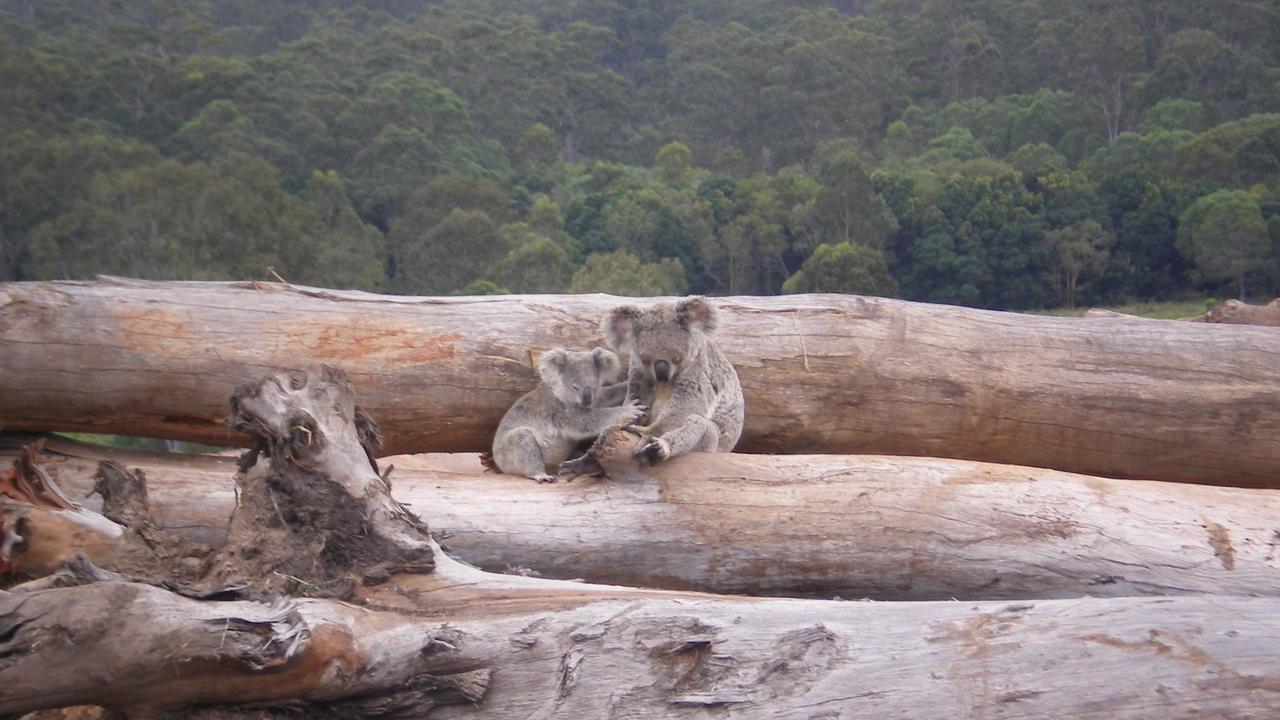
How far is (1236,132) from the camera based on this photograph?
11.7 metres

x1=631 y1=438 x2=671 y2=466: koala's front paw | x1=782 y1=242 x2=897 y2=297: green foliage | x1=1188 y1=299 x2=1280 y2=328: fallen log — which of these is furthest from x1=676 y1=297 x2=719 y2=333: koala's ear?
x1=782 y1=242 x2=897 y2=297: green foliage

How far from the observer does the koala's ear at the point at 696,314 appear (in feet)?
17.8

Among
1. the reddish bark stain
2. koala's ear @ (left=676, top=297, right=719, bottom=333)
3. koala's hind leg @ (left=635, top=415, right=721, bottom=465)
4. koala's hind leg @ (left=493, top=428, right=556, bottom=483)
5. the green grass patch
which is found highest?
koala's ear @ (left=676, top=297, right=719, bottom=333)

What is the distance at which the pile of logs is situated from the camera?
10.7 feet

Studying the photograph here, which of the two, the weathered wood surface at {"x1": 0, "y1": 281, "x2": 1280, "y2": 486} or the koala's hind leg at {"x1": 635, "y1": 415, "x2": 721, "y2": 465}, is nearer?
the koala's hind leg at {"x1": 635, "y1": 415, "x2": 721, "y2": 465}

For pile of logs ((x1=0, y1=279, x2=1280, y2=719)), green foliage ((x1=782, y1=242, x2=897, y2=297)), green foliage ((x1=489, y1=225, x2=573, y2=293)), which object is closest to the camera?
pile of logs ((x1=0, y1=279, x2=1280, y2=719))

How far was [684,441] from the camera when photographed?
5.12 m

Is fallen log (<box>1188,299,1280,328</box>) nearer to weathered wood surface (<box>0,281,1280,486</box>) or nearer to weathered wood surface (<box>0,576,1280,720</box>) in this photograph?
weathered wood surface (<box>0,281,1280,486</box>)

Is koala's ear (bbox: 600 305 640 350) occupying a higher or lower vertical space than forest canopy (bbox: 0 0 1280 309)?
lower

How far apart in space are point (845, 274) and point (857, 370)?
415 cm

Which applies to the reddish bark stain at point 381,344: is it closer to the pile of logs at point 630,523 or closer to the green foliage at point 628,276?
the pile of logs at point 630,523

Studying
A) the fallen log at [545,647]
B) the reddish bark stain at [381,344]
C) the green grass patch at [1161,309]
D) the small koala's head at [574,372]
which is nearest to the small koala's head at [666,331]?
the small koala's head at [574,372]

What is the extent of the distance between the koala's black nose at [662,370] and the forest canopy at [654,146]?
4.50m

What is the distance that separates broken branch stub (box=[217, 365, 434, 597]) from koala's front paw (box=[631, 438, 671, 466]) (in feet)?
3.76
